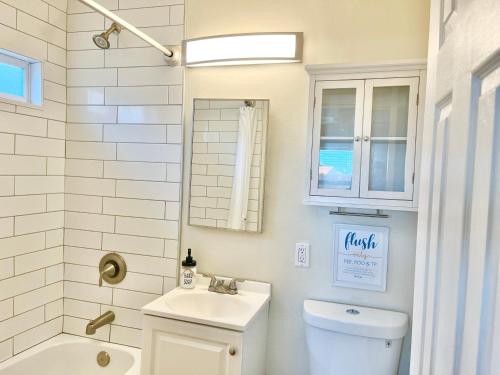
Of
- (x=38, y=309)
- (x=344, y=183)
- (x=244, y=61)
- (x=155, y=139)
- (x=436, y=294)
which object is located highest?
(x=244, y=61)

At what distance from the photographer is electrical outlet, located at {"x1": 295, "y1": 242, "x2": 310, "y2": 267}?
67.5 inches

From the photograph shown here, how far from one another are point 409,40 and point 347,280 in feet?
3.60

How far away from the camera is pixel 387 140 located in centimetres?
152

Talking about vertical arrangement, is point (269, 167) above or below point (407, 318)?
above

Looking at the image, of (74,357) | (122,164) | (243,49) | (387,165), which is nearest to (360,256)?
(387,165)

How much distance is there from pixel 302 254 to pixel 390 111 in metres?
0.76

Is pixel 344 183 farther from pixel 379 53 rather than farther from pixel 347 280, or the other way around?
pixel 379 53

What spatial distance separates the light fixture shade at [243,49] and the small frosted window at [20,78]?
2.67 feet

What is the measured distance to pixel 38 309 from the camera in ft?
6.40

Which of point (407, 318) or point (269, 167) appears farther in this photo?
point (269, 167)

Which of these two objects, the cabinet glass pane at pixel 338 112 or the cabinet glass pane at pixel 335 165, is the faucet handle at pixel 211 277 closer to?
the cabinet glass pane at pixel 335 165

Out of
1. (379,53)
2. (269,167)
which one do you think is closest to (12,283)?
(269,167)

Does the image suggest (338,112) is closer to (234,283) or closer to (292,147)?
(292,147)

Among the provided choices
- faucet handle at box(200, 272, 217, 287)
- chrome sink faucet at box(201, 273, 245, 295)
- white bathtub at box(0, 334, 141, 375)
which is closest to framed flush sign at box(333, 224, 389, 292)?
chrome sink faucet at box(201, 273, 245, 295)
